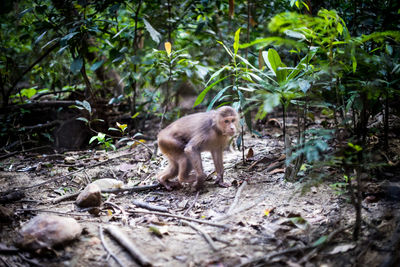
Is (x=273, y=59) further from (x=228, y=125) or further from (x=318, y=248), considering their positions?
(x=318, y=248)

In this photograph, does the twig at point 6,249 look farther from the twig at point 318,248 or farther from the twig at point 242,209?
the twig at point 318,248

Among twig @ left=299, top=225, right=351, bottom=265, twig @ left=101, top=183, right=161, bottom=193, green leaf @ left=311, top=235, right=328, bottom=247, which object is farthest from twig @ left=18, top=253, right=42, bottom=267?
green leaf @ left=311, top=235, right=328, bottom=247

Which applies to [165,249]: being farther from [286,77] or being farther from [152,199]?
[286,77]

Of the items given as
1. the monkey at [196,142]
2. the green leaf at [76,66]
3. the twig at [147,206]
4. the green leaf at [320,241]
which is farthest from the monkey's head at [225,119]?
the green leaf at [76,66]

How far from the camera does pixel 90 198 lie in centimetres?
348

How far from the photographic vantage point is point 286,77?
355cm

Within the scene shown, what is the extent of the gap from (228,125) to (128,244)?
2224 millimetres

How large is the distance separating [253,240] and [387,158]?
194 centimetres

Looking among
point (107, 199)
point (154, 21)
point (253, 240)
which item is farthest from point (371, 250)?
point (154, 21)

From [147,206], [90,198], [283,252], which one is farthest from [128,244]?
[283,252]

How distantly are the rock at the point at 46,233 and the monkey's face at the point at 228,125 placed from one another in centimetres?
230

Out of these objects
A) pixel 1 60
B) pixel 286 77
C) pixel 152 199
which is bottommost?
pixel 152 199

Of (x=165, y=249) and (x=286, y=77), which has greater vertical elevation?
(x=286, y=77)

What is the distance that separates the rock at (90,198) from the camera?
348cm
